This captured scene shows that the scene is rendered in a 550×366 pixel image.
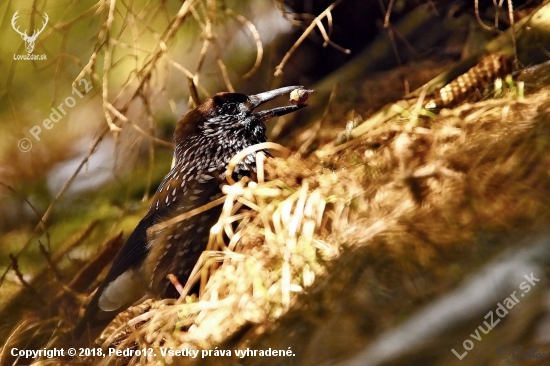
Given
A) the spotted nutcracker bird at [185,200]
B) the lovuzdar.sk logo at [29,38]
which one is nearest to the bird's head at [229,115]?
the spotted nutcracker bird at [185,200]

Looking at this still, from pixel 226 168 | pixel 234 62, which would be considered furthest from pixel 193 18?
pixel 226 168

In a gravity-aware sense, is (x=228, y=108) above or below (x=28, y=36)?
below

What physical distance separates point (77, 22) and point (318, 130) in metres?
1.26

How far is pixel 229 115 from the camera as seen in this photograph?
262cm

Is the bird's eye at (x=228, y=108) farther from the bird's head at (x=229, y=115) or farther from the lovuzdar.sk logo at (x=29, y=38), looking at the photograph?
the lovuzdar.sk logo at (x=29, y=38)

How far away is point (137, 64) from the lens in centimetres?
264

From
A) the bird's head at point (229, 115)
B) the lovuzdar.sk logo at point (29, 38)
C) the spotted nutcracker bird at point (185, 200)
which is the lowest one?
the spotted nutcracker bird at point (185, 200)

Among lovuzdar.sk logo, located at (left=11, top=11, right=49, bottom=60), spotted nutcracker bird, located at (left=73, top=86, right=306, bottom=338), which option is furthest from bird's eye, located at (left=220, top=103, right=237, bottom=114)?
lovuzdar.sk logo, located at (left=11, top=11, right=49, bottom=60)

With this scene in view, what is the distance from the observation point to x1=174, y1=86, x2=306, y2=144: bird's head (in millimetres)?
2584

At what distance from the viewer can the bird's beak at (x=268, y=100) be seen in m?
2.56

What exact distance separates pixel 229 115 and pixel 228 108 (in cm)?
3

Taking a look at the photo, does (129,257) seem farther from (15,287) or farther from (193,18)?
(193,18)

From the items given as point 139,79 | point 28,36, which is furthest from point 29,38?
point 139,79

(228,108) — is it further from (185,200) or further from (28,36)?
(28,36)
